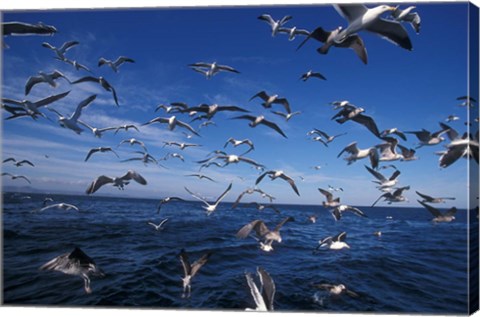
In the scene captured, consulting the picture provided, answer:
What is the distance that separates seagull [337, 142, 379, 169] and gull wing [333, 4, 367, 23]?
2381 millimetres

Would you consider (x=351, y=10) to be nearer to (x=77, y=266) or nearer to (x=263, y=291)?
(x=263, y=291)

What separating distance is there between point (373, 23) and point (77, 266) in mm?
6925

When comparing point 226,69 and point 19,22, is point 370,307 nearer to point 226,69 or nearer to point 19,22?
point 226,69

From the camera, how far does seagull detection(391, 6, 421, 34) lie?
557cm

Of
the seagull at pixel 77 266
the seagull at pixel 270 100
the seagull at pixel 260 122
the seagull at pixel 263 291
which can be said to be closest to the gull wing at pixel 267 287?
the seagull at pixel 263 291

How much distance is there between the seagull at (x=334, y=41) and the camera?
5.97 metres

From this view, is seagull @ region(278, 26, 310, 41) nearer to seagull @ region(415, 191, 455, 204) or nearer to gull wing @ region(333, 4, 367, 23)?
gull wing @ region(333, 4, 367, 23)

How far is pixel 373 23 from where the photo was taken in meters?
5.39

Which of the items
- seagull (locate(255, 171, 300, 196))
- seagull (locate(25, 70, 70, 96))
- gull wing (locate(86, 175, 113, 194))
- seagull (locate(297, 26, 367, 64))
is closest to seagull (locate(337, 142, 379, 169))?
seagull (locate(255, 171, 300, 196))

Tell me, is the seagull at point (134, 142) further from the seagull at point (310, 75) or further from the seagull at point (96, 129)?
the seagull at point (310, 75)

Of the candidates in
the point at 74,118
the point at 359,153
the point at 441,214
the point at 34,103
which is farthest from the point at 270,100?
the point at 34,103

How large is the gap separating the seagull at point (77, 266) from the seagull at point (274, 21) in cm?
564

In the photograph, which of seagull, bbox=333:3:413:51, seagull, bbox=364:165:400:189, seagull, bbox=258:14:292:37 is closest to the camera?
seagull, bbox=333:3:413:51

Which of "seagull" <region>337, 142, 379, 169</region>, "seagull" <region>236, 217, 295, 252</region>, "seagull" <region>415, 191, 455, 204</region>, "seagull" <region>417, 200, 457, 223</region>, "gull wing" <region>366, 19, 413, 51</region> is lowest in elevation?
"seagull" <region>236, 217, 295, 252</region>
